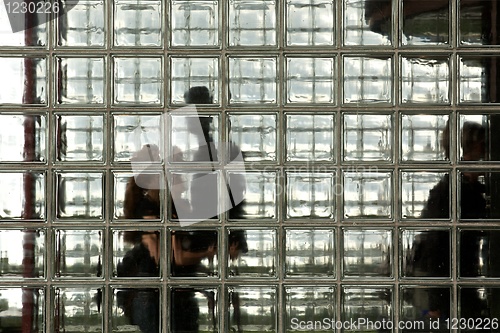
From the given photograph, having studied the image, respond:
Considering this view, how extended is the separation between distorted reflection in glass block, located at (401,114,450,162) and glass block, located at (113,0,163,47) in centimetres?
98

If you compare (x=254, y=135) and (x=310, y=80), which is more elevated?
(x=310, y=80)

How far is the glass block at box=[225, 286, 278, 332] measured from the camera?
176cm

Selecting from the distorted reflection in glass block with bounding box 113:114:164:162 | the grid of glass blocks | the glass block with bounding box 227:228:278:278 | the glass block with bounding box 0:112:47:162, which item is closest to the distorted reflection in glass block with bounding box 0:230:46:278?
the grid of glass blocks

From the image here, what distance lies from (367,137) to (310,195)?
11.9 inches

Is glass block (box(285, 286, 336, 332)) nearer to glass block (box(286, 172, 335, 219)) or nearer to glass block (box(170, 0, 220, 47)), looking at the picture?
glass block (box(286, 172, 335, 219))

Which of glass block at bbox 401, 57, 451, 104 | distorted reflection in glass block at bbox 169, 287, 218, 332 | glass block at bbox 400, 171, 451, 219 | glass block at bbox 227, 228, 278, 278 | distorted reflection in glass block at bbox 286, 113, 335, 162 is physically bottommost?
distorted reflection in glass block at bbox 169, 287, 218, 332

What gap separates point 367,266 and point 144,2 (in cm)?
130

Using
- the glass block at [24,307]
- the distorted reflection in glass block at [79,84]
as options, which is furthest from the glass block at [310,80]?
the glass block at [24,307]

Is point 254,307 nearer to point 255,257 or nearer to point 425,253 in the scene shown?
point 255,257

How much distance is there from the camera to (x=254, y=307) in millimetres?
1760

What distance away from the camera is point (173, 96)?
5.75ft

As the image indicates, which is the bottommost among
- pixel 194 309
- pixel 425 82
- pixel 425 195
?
pixel 194 309

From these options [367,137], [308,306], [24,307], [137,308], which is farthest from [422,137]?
[24,307]

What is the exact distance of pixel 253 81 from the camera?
1755 mm
